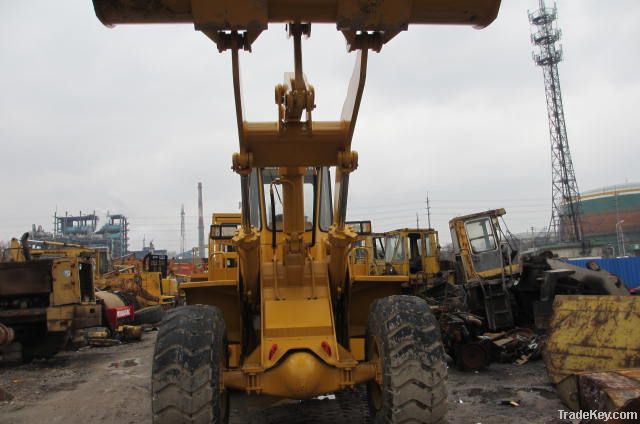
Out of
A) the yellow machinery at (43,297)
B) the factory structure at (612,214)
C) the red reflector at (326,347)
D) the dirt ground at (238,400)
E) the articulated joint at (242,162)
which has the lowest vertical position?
the dirt ground at (238,400)

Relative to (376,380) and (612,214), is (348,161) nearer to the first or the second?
(376,380)

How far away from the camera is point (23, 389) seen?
28.6ft

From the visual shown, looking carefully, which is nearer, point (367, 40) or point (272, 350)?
point (367, 40)

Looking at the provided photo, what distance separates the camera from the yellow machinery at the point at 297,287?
3.44 meters

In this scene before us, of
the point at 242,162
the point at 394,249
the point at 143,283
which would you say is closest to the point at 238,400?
the point at 242,162

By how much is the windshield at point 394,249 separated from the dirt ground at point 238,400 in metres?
8.57

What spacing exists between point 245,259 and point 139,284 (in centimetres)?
1539

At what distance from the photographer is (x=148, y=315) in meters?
17.8

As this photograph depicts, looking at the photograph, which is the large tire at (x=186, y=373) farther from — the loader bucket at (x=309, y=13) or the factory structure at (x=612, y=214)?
the factory structure at (x=612, y=214)

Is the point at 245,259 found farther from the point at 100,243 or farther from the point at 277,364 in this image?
the point at 100,243

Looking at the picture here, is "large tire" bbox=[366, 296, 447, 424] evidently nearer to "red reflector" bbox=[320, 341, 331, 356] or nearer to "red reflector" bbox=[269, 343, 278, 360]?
"red reflector" bbox=[320, 341, 331, 356]

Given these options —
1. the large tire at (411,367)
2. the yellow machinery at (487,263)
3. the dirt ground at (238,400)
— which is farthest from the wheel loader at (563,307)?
the large tire at (411,367)

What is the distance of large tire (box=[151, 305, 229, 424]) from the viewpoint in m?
3.96

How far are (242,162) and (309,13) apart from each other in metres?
1.32
